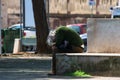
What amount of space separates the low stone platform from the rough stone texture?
509 millimetres

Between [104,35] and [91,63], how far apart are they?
104cm

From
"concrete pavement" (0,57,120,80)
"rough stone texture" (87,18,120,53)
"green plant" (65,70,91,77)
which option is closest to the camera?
"concrete pavement" (0,57,120,80)

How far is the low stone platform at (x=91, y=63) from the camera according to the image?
12992 mm

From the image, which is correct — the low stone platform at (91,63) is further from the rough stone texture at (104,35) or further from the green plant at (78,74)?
the rough stone texture at (104,35)

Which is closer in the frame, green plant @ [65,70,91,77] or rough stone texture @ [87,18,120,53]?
green plant @ [65,70,91,77]

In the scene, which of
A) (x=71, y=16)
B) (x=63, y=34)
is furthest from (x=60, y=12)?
(x=63, y=34)

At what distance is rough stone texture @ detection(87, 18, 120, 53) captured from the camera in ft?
44.8

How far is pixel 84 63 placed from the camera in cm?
1320

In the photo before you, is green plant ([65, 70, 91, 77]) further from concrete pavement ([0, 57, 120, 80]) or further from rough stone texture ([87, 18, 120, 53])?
rough stone texture ([87, 18, 120, 53])

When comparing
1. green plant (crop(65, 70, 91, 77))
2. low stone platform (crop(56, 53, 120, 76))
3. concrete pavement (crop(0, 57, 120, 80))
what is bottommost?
concrete pavement (crop(0, 57, 120, 80))

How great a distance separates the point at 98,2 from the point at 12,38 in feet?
75.2

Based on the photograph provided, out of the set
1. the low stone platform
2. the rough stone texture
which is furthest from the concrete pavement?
the rough stone texture

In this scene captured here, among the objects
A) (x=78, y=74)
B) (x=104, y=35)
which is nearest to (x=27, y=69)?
(x=78, y=74)

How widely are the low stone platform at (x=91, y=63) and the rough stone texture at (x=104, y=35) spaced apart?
0.51 metres
